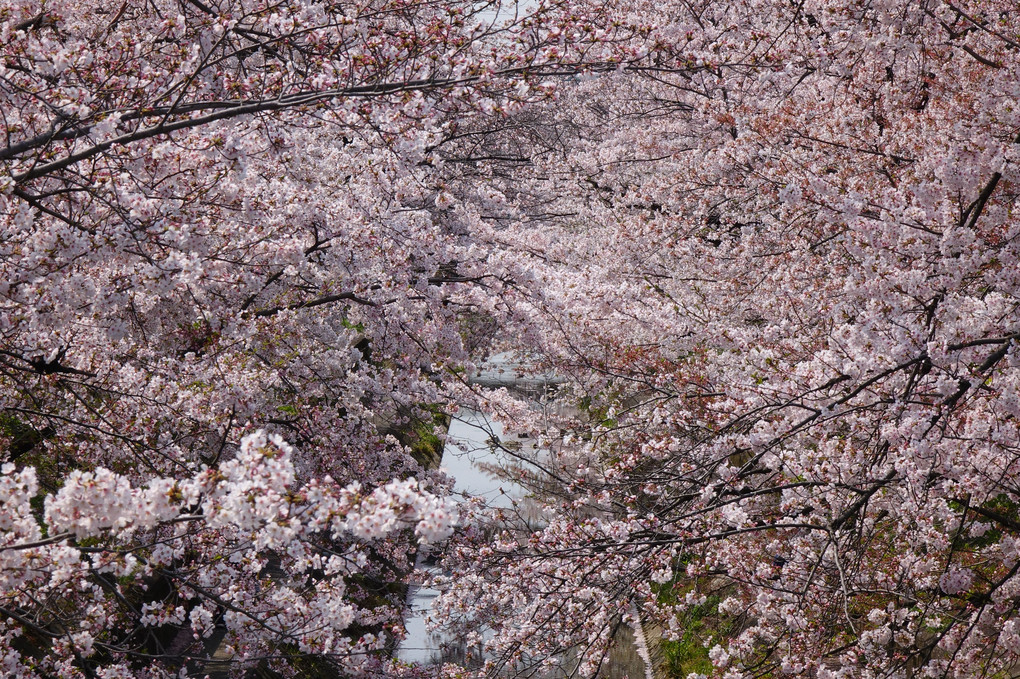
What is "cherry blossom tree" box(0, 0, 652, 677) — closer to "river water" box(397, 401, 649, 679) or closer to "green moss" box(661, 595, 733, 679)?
"river water" box(397, 401, 649, 679)

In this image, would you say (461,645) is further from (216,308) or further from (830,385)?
(830,385)

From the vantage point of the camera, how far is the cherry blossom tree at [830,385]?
14.7 feet

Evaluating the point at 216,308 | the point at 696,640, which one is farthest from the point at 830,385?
the point at 696,640

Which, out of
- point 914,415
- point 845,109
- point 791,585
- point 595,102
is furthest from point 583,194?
point 914,415

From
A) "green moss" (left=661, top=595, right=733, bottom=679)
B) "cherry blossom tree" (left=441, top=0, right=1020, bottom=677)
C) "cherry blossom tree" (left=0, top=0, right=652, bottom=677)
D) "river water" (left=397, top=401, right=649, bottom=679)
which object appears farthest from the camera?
"river water" (left=397, top=401, right=649, bottom=679)

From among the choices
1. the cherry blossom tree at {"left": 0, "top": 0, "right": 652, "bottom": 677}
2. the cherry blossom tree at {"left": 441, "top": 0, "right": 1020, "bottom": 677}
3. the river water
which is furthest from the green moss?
the cherry blossom tree at {"left": 0, "top": 0, "right": 652, "bottom": 677}

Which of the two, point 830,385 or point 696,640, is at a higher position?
point 830,385

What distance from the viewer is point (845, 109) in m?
7.57

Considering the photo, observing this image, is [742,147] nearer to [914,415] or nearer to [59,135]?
[914,415]

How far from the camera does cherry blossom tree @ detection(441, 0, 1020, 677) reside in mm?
4469

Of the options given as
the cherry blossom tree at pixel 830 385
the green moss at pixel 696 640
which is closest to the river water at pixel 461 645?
the green moss at pixel 696 640

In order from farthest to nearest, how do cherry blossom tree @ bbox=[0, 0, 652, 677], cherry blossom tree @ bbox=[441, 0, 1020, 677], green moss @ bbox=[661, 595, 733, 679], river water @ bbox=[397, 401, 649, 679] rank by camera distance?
river water @ bbox=[397, 401, 649, 679], green moss @ bbox=[661, 595, 733, 679], cherry blossom tree @ bbox=[441, 0, 1020, 677], cherry blossom tree @ bbox=[0, 0, 652, 677]

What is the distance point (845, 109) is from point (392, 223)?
15.0 feet

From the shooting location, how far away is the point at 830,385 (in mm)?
4961
